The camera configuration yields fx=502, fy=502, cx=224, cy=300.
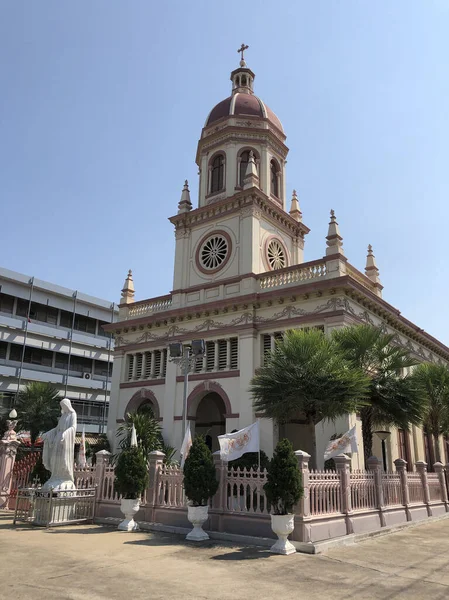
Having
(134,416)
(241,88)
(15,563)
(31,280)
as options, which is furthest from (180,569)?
(31,280)

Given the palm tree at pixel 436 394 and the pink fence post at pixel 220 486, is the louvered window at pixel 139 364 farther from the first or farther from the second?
the pink fence post at pixel 220 486

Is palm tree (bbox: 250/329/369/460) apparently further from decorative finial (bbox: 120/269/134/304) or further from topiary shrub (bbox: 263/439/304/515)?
decorative finial (bbox: 120/269/134/304)

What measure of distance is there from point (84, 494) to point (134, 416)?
8164mm

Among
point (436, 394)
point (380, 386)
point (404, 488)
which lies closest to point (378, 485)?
point (404, 488)

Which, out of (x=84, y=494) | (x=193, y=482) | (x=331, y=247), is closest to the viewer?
(x=193, y=482)

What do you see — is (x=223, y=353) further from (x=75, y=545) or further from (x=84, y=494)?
(x=75, y=545)

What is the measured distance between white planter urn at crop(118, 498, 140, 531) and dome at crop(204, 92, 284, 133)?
25.0m

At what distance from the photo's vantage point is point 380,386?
19.8 meters

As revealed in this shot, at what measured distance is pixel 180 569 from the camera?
390 inches

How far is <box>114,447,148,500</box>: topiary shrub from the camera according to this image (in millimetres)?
15688

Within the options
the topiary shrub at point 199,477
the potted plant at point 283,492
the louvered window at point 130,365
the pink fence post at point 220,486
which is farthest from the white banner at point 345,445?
the louvered window at point 130,365

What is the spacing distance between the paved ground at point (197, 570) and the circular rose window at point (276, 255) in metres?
18.1

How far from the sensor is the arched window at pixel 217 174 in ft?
106

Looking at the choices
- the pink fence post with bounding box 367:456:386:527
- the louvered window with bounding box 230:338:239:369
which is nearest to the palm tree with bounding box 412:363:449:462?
the pink fence post with bounding box 367:456:386:527
